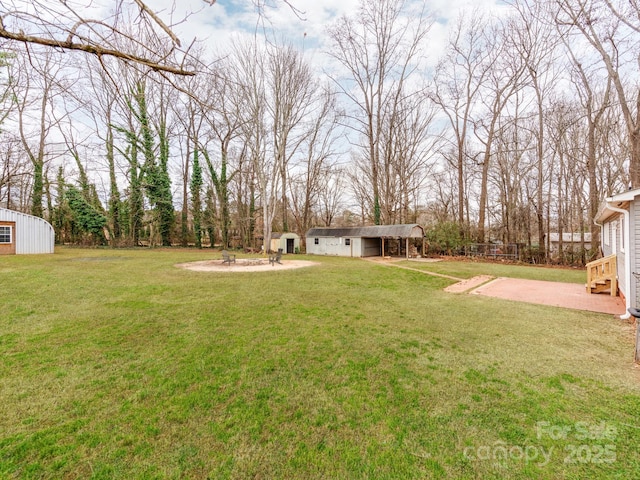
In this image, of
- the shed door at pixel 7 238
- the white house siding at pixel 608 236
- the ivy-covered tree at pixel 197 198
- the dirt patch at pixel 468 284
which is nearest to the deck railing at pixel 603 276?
the white house siding at pixel 608 236

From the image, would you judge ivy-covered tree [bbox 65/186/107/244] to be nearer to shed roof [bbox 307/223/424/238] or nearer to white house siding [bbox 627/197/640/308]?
shed roof [bbox 307/223/424/238]

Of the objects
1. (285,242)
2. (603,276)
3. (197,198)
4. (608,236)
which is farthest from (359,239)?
(197,198)

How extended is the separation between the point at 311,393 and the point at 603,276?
9.47 m

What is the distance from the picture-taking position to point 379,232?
64.1 feet

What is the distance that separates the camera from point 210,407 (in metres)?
2.58

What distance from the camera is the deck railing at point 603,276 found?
24.7ft

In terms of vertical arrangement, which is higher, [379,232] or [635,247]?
[379,232]

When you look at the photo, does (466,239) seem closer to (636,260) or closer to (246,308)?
(636,260)

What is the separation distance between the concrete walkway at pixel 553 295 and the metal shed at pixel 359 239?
29.5 feet

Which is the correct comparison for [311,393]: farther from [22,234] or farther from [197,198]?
[197,198]

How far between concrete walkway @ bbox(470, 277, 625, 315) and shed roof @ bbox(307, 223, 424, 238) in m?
8.65

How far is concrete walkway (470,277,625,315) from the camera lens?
642 cm

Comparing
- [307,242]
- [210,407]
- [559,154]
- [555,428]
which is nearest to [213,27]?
[210,407]

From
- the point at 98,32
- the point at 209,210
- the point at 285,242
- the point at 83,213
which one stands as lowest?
the point at 285,242
